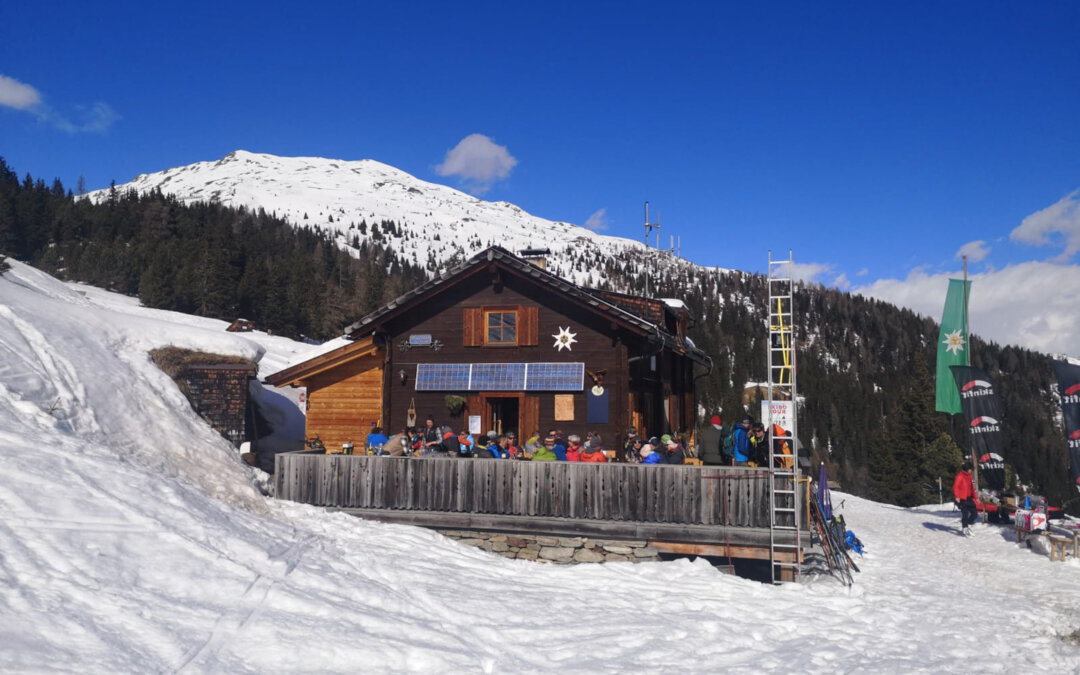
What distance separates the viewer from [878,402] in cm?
8844

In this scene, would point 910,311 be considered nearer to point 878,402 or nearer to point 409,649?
point 878,402

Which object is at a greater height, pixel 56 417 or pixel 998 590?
pixel 56 417

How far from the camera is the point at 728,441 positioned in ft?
47.3

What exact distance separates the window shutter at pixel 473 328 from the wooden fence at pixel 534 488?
454 centimetres

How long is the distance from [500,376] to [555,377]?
4.47 ft

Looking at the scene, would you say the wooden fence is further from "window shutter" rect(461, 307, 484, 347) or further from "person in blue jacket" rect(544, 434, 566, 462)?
"window shutter" rect(461, 307, 484, 347)

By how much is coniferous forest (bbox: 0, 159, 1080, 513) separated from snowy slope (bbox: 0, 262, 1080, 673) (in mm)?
26990

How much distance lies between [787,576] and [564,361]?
716 centimetres

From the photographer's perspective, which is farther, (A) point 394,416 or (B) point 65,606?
(A) point 394,416

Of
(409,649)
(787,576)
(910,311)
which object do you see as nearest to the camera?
(409,649)

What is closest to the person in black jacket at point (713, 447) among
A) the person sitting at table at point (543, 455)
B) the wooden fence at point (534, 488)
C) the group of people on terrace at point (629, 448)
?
the group of people on terrace at point (629, 448)

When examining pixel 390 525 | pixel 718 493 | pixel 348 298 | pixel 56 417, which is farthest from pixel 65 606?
pixel 348 298

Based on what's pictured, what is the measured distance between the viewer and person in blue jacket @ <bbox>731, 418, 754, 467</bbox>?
1402 centimetres

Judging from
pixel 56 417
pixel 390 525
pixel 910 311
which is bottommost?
pixel 390 525
